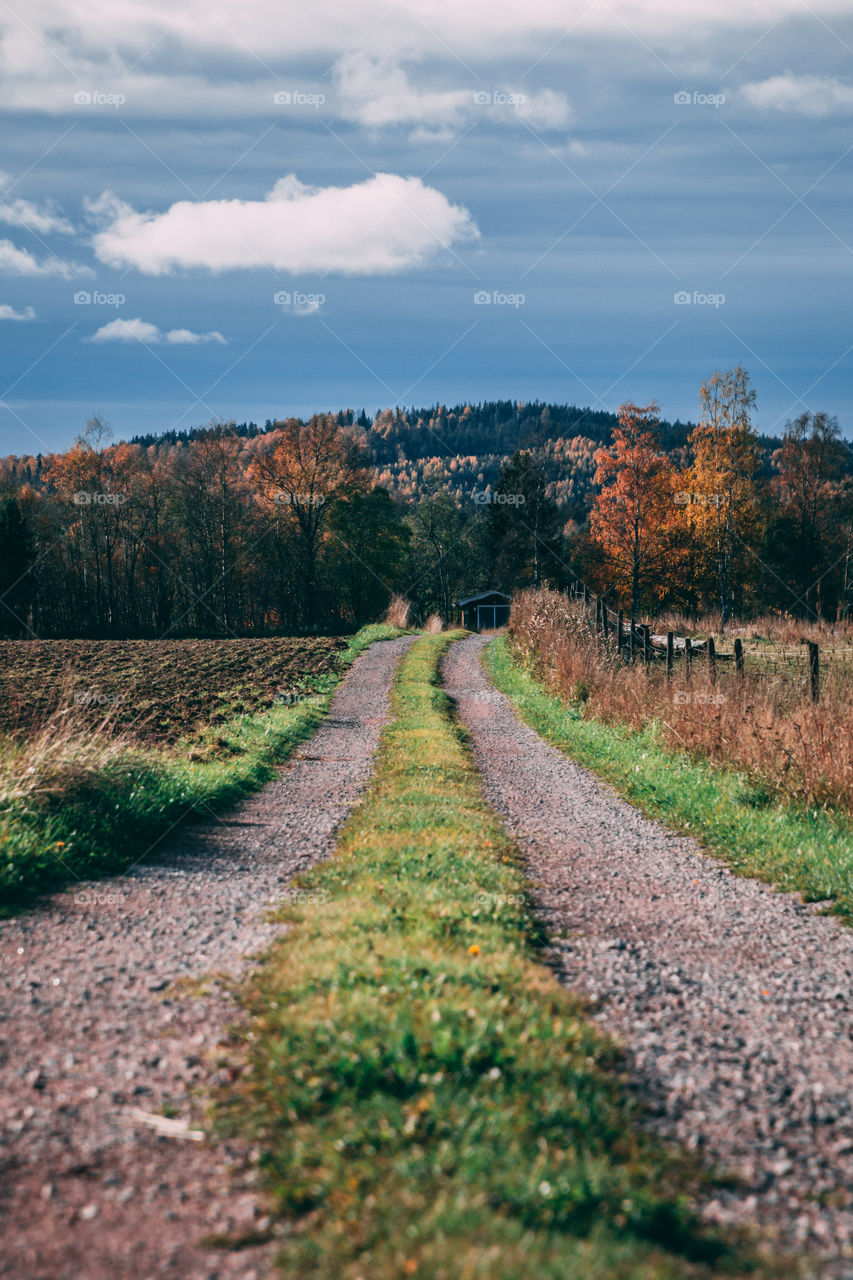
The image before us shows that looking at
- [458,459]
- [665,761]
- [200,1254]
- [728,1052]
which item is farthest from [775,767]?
[458,459]

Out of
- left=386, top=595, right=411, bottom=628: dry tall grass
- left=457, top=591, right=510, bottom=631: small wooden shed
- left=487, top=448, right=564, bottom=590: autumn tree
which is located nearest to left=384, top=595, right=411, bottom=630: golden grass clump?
left=386, top=595, right=411, bottom=628: dry tall grass

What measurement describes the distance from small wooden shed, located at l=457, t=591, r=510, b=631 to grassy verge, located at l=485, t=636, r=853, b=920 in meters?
51.9

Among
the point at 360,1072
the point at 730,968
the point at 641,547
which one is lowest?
the point at 730,968

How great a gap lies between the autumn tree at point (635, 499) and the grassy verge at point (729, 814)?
111 ft

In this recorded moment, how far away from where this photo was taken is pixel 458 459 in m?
191

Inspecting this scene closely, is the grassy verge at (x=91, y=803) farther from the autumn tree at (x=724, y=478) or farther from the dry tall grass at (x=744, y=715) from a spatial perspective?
the autumn tree at (x=724, y=478)

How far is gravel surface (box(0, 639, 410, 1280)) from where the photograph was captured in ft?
8.87

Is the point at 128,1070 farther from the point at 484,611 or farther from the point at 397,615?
the point at 484,611

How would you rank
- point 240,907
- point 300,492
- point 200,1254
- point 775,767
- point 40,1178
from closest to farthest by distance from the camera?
point 200,1254, point 40,1178, point 240,907, point 775,767, point 300,492

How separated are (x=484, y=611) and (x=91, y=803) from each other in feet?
198

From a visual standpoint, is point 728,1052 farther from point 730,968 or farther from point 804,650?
point 804,650

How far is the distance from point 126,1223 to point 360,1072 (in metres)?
0.98

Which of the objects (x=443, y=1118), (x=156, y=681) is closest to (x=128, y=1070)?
(x=443, y=1118)

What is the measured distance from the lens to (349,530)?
6162cm
